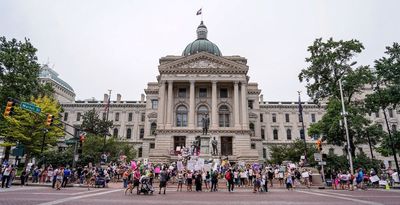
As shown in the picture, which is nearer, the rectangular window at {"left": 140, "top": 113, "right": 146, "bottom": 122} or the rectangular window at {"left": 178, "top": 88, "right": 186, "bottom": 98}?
the rectangular window at {"left": 178, "top": 88, "right": 186, "bottom": 98}

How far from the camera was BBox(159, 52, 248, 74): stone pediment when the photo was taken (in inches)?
2114

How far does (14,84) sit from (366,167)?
1777 inches

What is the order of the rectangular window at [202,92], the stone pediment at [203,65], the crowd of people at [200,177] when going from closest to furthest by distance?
the crowd of people at [200,177] < the stone pediment at [203,65] < the rectangular window at [202,92]

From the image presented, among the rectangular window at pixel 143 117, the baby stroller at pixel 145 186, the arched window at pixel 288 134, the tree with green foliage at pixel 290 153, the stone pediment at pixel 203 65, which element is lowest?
the baby stroller at pixel 145 186

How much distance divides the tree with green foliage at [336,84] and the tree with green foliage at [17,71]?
3591 cm

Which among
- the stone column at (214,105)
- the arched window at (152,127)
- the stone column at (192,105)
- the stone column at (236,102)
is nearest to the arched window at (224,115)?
the stone column at (236,102)

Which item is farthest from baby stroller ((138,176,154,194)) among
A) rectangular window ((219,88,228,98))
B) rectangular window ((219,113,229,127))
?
rectangular window ((219,88,228,98))

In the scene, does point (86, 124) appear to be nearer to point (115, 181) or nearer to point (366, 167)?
point (115, 181)

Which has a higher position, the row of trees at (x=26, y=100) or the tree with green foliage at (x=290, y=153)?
the row of trees at (x=26, y=100)

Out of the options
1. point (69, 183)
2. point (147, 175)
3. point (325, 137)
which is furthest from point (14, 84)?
point (325, 137)

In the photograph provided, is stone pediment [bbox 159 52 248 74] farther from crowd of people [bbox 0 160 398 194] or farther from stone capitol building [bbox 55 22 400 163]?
crowd of people [bbox 0 160 398 194]

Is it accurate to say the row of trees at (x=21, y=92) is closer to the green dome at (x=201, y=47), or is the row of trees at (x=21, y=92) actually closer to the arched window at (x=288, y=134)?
the green dome at (x=201, y=47)

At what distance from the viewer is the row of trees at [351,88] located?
28.2 meters

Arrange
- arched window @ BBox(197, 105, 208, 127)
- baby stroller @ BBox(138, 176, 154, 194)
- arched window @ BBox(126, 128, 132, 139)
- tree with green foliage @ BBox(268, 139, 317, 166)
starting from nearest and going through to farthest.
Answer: baby stroller @ BBox(138, 176, 154, 194)
tree with green foliage @ BBox(268, 139, 317, 166)
arched window @ BBox(197, 105, 208, 127)
arched window @ BBox(126, 128, 132, 139)
